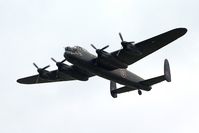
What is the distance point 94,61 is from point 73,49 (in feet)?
7.43

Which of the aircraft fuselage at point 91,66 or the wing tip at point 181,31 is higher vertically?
the wing tip at point 181,31

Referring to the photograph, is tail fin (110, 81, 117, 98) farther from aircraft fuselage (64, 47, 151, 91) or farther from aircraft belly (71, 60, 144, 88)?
aircraft fuselage (64, 47, 151, 91)

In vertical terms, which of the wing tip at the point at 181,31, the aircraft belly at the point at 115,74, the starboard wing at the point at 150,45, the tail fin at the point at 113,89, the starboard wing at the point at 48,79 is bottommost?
the tail fin at the point at 113,89

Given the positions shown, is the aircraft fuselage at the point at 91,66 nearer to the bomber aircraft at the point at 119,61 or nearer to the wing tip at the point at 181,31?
the bomber aircraft at the point at 119,61

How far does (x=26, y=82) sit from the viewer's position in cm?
6631

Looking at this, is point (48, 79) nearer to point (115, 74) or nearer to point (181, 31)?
point (115, 74)

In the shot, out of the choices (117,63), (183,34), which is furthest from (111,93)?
(183,34)

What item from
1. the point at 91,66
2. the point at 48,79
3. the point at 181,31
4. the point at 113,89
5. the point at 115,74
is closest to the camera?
the point at 181,31

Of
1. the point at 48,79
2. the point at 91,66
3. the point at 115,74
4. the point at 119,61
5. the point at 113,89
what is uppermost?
the point at 119,61

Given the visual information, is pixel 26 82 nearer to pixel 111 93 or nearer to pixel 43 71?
pixel 43 71

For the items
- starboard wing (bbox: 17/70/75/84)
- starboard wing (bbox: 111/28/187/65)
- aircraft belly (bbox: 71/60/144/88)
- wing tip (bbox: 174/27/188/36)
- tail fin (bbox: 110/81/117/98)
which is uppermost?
wing tip (bbox: 174/27/188/36)

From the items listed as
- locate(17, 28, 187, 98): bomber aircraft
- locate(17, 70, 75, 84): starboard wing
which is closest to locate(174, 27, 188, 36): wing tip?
locate(17, 28, 187, 98): bomber aircraft

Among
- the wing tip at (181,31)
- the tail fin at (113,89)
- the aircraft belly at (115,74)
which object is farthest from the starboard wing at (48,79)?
the wing tip at (181,31)

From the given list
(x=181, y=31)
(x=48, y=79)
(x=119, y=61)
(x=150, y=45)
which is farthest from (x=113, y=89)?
(x=181, y=31)
